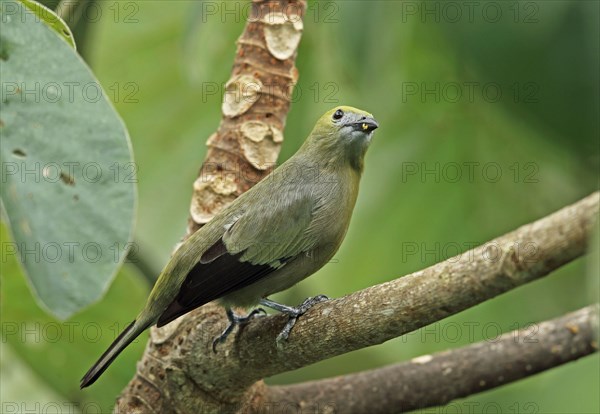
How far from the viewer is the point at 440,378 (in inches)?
124

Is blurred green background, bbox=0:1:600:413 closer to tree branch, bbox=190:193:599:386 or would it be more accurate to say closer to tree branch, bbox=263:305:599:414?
tree branch, bbox=263:305:599:414

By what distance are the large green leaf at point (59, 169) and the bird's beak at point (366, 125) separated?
177cm

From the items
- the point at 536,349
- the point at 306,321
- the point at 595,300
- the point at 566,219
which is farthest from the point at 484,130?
the point at 595,300

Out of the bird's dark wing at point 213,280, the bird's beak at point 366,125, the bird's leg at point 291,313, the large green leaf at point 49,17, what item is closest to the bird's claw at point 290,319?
the bird's leg at point 291,313

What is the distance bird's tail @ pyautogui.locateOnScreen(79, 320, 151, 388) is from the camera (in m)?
2.84

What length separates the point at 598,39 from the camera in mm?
1727

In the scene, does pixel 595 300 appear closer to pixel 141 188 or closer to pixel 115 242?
pixel 115 242

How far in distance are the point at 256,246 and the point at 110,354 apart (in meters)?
0.60

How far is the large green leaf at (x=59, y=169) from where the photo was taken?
135 centimetres

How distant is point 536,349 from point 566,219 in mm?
1738

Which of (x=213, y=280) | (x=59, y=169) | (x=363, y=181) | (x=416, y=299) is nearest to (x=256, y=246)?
(x=213, y=280)

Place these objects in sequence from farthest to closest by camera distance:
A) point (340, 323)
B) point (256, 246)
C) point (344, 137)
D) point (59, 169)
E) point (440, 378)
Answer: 1. point (344, 137)
2. point (440, 378)
3. point (256, 246)
4. point (340, 323)
5. point (59, 169)

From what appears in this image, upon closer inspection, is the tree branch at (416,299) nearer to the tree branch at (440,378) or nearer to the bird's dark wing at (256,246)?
the bird's dark wing at (256,246)

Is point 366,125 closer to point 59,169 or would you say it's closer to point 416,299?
point 416,299
